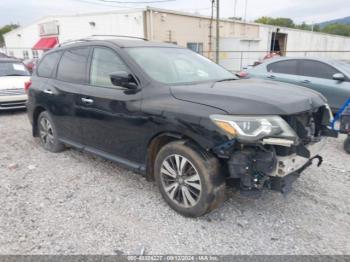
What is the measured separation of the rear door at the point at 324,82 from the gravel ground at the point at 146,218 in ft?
8.12

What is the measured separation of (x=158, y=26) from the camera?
21.3 meters

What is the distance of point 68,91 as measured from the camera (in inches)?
163

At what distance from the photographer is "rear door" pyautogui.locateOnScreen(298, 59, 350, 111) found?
6.12 meters

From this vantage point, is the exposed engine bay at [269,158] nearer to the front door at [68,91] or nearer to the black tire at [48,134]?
the front door at [68,91]

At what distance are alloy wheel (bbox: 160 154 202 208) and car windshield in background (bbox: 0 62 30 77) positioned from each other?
7875 mm

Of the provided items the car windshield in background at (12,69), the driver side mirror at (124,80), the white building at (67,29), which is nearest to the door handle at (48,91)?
the driver side mirror at (124,80)

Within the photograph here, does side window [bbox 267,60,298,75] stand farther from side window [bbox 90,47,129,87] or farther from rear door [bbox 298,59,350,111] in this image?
side window [bbox 90,47,129,87]

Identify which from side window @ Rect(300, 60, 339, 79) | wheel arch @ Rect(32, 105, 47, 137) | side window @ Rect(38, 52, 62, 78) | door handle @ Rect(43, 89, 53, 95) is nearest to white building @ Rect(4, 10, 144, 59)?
side window @ Rect(300, 60, 339, 79)

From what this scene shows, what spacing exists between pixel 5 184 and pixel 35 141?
2002 millimetres

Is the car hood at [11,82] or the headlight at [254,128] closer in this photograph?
the headlight at [254,128]

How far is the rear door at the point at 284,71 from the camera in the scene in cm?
685

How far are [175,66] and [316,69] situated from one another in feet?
14.7

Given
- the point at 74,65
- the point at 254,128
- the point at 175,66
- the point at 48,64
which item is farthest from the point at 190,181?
the point at 48,64

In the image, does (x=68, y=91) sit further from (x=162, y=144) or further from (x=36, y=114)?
(x=162, y=144)
